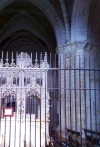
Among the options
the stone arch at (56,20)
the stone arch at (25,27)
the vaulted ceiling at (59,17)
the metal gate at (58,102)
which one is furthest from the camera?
the stone arch at (25,27)

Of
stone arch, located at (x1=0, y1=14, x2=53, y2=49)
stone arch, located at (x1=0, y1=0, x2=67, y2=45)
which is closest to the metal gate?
stone arch, located at (x1=0, y1=0, x2=67, y2=45)

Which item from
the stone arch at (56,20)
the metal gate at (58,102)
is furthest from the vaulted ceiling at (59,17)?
the metal gate at (58,102)

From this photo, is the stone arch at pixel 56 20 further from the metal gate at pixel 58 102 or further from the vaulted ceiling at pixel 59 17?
the metal gate at pixel 58 102

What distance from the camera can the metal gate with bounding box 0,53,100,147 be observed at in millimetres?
6270

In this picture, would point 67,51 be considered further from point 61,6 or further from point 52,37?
point 52,37

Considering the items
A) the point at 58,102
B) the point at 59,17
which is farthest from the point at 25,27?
the point at 58,102

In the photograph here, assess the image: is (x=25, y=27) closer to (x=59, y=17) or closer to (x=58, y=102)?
(x=59, y=17)

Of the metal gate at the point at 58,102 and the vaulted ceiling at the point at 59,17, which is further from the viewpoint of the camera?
the vaulted ceiling at the point at 59,17

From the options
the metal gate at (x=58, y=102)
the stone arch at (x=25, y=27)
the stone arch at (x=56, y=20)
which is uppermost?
the stone arch at (x=25, y=27)

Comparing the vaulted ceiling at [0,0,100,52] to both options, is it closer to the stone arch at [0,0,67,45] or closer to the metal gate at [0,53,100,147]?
the stone arch at [0,0,67,45]

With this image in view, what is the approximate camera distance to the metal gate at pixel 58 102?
20.6ft

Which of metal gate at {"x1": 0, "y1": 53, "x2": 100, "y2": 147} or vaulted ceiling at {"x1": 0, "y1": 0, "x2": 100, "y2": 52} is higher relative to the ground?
vaulted ceiling at {"x1": 0, "y1": 0, "x2": 100, "y2": 52}

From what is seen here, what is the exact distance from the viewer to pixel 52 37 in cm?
2084

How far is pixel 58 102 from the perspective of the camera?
1076cm
